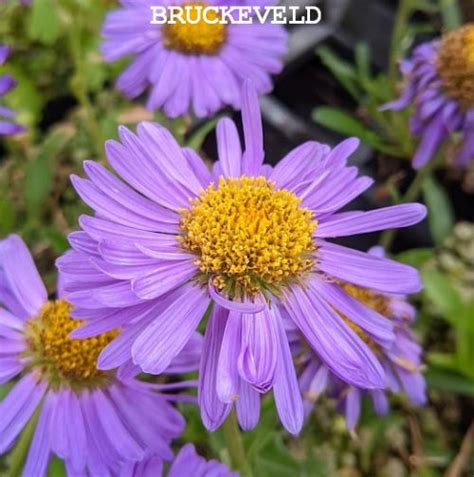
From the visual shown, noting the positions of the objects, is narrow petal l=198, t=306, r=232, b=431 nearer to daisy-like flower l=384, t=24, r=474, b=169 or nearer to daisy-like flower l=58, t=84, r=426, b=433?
daisy-like flower l=58, t=84, r=426, b=433

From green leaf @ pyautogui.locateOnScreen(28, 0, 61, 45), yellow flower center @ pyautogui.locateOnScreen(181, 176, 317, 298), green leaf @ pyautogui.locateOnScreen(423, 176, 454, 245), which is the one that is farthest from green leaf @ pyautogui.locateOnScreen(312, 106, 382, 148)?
yellow flower center @ pyautogui.locateOnScreen(181, 176, 317, 298)

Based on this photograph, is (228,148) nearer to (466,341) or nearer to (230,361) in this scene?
(230,361)

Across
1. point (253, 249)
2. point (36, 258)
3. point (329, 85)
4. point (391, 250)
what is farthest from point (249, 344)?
point (329, 85)

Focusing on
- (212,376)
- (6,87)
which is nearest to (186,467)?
(212,376)

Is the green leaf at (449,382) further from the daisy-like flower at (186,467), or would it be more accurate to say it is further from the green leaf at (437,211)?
the daisy-like flower at (186,467)

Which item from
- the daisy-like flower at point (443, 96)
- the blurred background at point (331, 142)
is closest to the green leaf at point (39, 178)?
the blurred background at point (331, 142)

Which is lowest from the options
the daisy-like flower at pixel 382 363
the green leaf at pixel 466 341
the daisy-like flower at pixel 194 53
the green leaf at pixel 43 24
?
the green leaf at pixel 466 341
